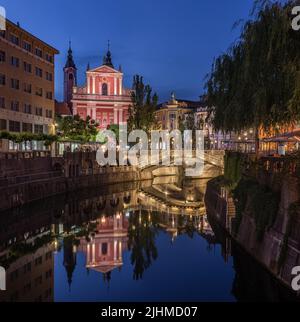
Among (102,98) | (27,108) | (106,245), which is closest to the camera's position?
(106,245)

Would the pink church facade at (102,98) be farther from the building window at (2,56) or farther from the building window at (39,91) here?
the building window at (2,56)

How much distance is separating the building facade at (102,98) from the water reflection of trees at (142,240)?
44944 mm

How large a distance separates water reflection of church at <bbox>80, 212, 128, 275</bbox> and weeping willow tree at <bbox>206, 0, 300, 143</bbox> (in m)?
10.8

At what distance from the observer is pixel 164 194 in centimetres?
5075

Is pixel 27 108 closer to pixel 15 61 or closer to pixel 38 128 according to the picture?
pixel 38 128

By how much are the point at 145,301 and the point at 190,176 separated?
167ft

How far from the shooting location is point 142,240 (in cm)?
2789

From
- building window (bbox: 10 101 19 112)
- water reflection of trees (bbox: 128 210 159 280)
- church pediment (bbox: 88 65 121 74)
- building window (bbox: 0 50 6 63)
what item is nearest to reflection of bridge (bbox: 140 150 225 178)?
building window (bbox: 10 101 19 112)

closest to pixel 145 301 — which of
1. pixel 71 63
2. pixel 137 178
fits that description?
pixel 137 178

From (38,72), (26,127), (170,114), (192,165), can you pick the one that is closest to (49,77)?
(38,72)

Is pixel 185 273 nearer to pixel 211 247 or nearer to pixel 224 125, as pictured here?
pixel 211 247

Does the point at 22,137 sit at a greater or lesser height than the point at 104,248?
greater

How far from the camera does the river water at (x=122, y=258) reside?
58.7 feet

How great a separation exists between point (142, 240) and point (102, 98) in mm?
56463
